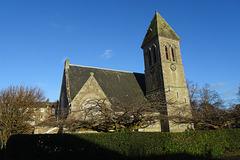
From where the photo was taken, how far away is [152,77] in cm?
2581

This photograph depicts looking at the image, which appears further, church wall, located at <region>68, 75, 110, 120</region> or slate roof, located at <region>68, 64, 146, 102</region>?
slate roof, located at <region>68, 64, 146, 102</region>

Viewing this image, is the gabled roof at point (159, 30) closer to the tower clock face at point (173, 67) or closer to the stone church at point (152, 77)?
the stone church at point (152, 77)

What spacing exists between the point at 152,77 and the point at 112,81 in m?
5.86

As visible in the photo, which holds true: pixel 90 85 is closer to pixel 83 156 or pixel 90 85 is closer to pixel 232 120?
pixel 83 156

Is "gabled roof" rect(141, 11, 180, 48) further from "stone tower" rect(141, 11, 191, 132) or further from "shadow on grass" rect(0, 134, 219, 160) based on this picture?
"shadow on grass" rect(0, 134, 219, 160)

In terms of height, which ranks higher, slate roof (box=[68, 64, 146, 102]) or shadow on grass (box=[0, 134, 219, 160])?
slate roof (box=[68, 64, 146, 102])

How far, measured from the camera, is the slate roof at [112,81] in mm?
23344

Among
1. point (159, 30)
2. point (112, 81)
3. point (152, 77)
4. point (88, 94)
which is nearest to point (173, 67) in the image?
point (152, 77)

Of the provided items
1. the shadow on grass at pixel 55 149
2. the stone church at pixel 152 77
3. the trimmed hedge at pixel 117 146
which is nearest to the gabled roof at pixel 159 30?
the stone church at pixel 152 77

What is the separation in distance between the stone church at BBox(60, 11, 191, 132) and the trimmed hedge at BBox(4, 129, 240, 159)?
31.8 ft

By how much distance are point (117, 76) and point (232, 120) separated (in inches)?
680

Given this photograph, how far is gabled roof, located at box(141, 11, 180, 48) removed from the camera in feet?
87.2

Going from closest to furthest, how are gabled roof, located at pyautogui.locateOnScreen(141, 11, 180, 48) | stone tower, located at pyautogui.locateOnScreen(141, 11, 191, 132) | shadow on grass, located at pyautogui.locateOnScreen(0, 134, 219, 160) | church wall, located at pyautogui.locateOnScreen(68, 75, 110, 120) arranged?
1. shadow on grass, located at pyautogui.locateOnScreen(0, 134, 219, 160)
2. church wall, located at pyautogui.locateOnScreen(68, 75, 110, 120)
3. stone tower, located at pyautogui.locateOnScreen(141, 11, 191, 132)
4. gabled roof, located at pyautogui.locateOnScreen(141, 11, 180, 48)

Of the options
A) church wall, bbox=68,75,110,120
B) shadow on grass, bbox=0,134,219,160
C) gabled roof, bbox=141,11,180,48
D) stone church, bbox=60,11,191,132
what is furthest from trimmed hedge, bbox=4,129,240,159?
gabled roof, bbox=141,11,180,48
